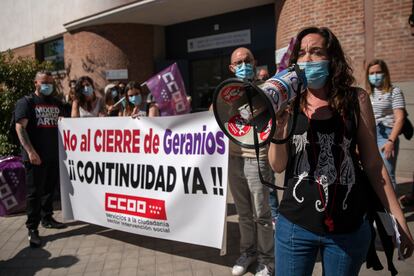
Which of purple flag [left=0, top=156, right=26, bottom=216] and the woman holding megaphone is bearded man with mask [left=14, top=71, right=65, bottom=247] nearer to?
purple flag [left=0, top=156, right=26, bottom=216]

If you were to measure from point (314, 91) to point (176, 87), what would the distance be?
13.3ft

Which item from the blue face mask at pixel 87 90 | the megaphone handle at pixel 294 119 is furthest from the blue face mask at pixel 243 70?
the blue face mask at pixel 87 90

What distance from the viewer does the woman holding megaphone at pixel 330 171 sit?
1782mm

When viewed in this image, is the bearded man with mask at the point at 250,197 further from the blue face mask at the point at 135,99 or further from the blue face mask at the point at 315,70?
the blue face mask at the point at 135,99

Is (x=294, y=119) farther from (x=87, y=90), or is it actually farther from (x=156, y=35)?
(x=156, y=35)

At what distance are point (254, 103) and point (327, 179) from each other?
1.76 ft

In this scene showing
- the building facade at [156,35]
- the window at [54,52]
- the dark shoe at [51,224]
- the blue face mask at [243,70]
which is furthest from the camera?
the window at [54,52]

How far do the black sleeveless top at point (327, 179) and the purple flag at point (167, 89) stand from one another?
4.07m

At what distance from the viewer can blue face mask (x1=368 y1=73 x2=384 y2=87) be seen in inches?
176

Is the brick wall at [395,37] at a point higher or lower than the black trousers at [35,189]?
higher

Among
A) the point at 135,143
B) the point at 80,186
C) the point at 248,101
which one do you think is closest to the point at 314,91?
the point at 248,101

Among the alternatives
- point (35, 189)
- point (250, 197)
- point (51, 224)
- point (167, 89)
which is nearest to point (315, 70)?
point (250, 197)

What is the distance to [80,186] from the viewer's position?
468 centimetres

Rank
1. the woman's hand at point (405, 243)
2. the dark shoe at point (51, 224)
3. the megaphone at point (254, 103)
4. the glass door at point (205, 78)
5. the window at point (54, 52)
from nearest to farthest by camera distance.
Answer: the megaphone at point (254, 103)
the woman's hand at point (405, 243)
the dark shoe at point (51, 224)
the glass door at point (205, 78)
the window at point (54, 52)
